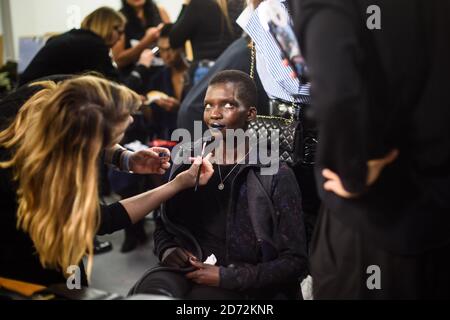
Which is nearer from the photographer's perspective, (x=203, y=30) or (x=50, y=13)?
(x=203, y=30)

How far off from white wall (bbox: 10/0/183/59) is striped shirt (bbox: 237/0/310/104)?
133 cm

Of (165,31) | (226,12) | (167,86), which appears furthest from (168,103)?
(226,12)

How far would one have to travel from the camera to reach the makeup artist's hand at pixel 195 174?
1.33 m

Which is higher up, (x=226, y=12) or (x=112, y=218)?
(x=226, y=12)

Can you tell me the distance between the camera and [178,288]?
4.18ft

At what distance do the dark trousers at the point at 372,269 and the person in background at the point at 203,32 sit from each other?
96 cm

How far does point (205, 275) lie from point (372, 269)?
1.59 ft

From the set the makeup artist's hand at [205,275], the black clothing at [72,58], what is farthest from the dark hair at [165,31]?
the makeup artist's hand at [205,275]

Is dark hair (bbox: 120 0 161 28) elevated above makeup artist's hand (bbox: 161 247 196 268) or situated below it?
above

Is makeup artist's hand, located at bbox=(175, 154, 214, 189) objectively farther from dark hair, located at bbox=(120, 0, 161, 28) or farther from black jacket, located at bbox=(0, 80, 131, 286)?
dark hair, located at bbox=(120, 0, 161, 28)

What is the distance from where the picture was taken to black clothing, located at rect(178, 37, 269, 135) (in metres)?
1.42

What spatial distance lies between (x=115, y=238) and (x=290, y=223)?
1.51 meters

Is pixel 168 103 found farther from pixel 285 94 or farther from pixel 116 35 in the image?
pixel 285 94

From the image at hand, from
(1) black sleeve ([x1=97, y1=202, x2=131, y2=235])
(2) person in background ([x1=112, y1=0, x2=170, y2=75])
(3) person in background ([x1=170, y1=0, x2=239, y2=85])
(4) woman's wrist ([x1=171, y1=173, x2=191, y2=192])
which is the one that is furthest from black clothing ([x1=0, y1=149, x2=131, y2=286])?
(2) person in background ([x1=112, y1=0, x2=170, y2=75])
